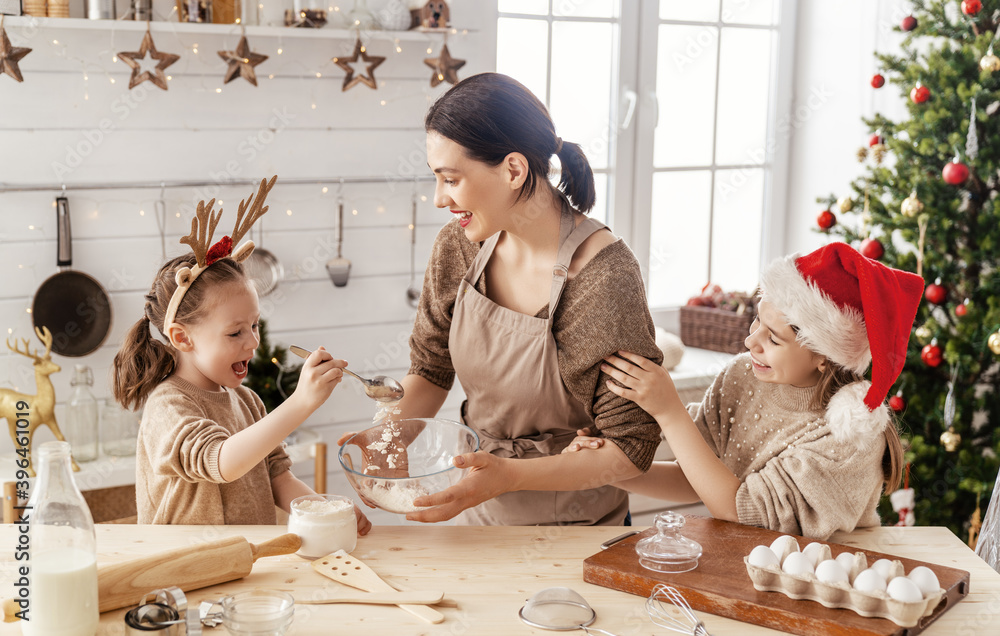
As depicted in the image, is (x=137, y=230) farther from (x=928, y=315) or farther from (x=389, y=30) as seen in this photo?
(x=928, y=315)

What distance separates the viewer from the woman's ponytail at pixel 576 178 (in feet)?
5.56

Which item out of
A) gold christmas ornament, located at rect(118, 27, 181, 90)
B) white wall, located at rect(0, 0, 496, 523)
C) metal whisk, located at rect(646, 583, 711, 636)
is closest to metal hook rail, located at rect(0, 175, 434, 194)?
white wall, located at rect(0, 0, 496, 523)

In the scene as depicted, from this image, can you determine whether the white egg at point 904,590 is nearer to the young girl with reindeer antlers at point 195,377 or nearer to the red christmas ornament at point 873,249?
the young girl with reindeer antlers at point 195,377

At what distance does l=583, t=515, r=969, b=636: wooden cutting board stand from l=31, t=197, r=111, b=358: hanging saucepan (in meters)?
1.86

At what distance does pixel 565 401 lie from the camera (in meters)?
1.67

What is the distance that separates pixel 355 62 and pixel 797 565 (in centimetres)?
215

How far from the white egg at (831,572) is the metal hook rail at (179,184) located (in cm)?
210

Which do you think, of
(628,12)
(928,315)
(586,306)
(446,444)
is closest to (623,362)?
(586,306)

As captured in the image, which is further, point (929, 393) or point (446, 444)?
point (929, 393)

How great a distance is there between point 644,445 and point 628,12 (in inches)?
89.4

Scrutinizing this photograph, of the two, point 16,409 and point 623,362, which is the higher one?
point 623,362

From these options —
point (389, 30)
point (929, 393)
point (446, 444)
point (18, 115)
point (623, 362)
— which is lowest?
point (929, 393)

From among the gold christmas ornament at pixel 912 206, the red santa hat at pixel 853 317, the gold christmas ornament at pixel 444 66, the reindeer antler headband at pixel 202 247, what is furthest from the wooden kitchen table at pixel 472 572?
the gold christmas ornament at pixel 444 66

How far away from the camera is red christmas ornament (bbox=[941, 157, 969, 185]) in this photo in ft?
8.45
